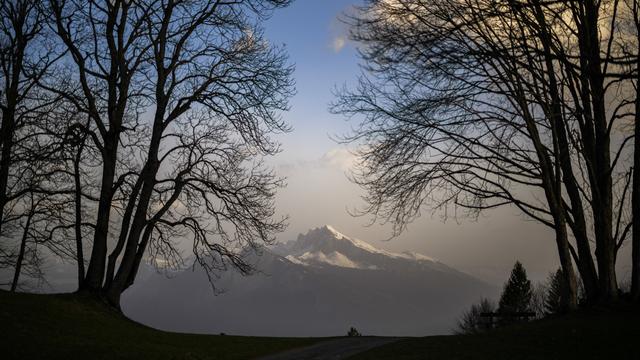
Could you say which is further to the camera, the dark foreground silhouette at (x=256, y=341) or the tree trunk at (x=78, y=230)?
the tree trunk at (x=78, y=230)

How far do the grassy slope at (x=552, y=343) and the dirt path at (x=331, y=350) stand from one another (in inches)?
50.6

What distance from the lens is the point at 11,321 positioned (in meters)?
13.3

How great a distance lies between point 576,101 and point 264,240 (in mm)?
11831

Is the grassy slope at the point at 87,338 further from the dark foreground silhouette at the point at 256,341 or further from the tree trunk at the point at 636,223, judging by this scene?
the tree trunk at the point at 636,223

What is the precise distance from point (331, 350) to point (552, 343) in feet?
23.1

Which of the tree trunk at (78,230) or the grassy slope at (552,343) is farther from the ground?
the tree trunk at (78,230)

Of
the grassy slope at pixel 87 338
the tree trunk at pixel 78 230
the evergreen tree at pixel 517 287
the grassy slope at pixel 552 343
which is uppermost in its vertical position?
the evergreen tree at pixel 517 287

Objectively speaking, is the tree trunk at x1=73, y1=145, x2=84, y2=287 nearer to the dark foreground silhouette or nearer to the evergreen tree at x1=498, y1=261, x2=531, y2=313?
the dark foreground silhouette

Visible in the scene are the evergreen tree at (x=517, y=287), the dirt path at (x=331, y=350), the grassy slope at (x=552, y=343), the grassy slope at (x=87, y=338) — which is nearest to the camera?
the grassy slope at (x=552, y=343)

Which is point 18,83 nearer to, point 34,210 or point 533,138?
point 34,210

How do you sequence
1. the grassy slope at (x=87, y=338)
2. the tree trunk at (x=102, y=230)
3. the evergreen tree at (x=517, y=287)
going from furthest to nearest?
the evergreen tree at (x=517, y=287), the tree trunk at (x=102, y=230), the grassy slope at (x=87, y=338)

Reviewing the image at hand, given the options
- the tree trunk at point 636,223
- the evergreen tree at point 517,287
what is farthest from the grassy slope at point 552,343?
the evergreen tree at point 517,287

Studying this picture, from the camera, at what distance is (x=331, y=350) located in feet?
50.2

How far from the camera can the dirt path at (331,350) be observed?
1410 cm
